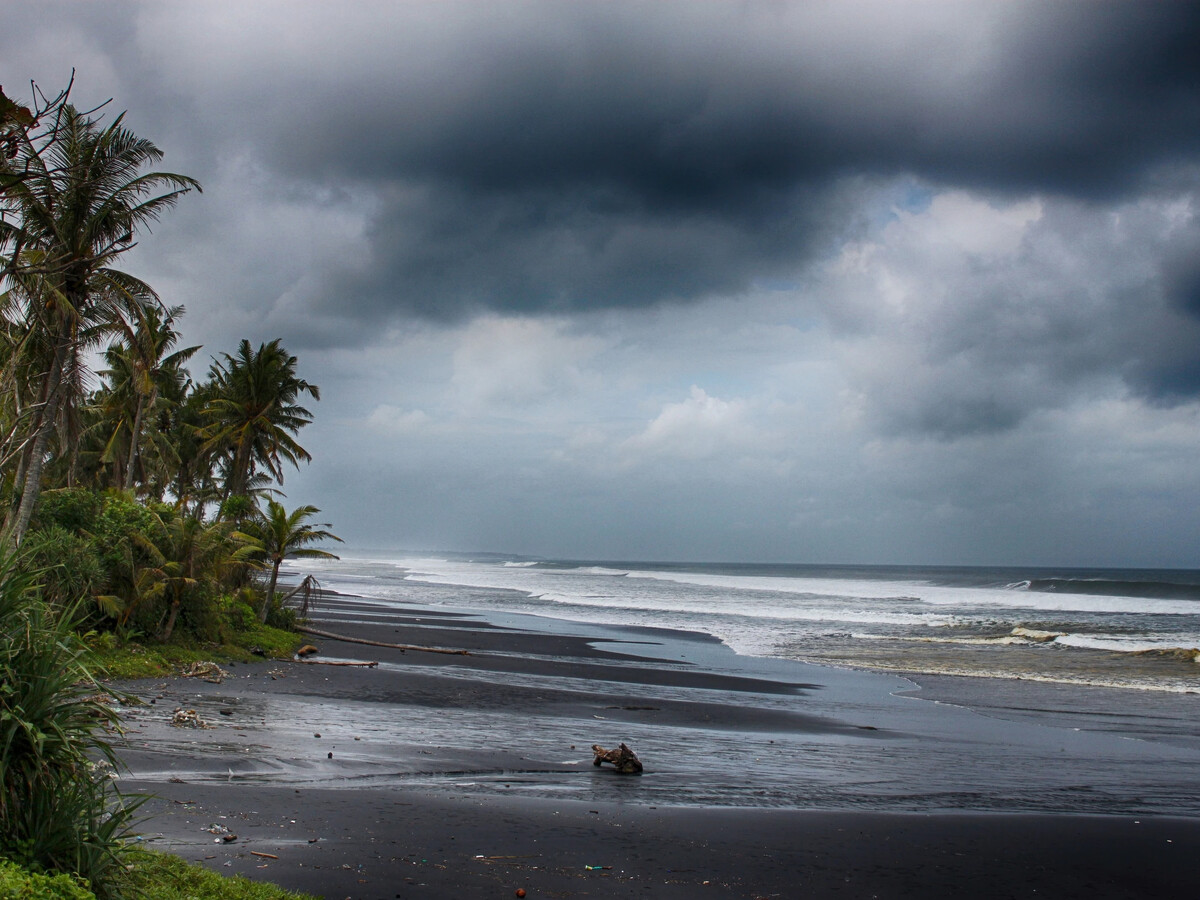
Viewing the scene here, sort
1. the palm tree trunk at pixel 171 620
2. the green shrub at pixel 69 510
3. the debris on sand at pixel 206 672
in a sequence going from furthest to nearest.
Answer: the palm tree trunk at pixel 171 620
the green shrub at pixel 69 510
the debris on sand at pixel 206 672

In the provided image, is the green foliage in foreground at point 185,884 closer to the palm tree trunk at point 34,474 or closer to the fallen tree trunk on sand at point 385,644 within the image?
the palm tree trunk at point 34,474

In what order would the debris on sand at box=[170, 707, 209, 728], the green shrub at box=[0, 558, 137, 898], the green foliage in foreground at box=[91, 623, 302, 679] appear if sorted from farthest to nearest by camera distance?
the green foliage in foreground at box=[91, 623, 302, 679] → the debris on sand at box=[170, 707, 209, 728] → the green shrub at box=[0, 558, 137, 898]

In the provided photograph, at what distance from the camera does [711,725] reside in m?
14.4

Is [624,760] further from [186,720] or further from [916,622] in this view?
[916,622]

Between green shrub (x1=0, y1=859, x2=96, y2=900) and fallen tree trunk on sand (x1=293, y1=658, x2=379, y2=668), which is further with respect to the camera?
fallen tree trunk on sand (x1=293, y1=658, x2=379, y2=668)

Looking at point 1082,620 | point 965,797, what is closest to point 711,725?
point 965,797

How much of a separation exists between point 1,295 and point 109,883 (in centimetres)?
1337

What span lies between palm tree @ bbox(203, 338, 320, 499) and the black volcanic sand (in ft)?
61.3

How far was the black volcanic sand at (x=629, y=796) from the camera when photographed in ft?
22.5

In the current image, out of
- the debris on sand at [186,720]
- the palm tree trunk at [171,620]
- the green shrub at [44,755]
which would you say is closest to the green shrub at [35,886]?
the green shrub at [44,755]

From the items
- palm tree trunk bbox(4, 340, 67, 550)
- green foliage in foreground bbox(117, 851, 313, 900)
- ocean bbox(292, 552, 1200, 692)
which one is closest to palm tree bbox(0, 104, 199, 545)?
palm tree trunk bbox(4, 340, 67, 550)

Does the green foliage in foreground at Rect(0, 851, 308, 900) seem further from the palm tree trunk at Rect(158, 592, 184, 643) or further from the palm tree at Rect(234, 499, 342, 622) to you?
the palm tree at Rect(234, 499, 342, 622)

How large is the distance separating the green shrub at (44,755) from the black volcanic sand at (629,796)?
2003 millimetres

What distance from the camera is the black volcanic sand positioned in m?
6.86
